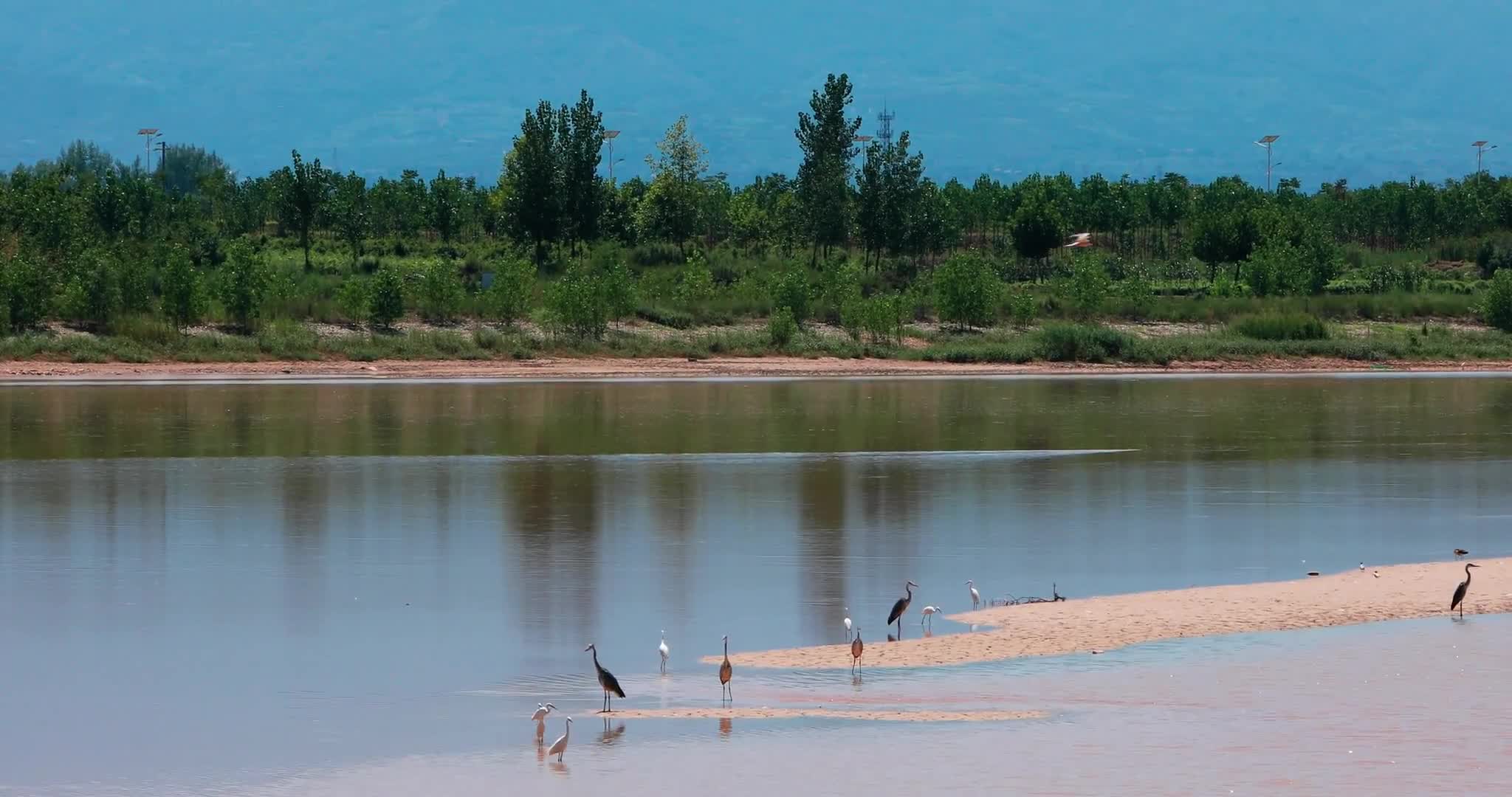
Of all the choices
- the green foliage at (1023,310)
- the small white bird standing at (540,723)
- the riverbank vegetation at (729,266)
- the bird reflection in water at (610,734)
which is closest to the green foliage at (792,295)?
the riverbank vegetation at (729,266)

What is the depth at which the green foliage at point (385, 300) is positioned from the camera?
54531mm

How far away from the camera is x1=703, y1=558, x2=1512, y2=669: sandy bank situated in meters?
13.9

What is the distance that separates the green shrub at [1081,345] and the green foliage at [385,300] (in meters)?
20.8

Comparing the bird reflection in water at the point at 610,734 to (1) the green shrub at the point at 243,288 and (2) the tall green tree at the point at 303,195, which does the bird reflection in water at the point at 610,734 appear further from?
(2) the tall green tree at the point at 303,195

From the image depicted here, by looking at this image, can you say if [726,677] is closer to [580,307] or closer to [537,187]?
[580,307]

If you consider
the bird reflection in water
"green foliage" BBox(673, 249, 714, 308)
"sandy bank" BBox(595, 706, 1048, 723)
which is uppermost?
"green foliage" BBox(673, 249, 714, 308)

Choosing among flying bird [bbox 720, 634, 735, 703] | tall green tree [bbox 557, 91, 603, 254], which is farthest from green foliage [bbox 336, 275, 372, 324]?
→ flying bird [bbox 720, 634, 735, 703]

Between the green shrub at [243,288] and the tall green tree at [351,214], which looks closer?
the green shrub at [243,288]

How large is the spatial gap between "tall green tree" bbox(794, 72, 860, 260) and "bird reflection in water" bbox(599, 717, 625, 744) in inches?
2570

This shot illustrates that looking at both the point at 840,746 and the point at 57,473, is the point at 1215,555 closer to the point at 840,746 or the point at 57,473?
the point at 840,746

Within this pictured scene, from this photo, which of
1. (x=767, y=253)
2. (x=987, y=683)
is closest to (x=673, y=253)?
(x=767, y=253)

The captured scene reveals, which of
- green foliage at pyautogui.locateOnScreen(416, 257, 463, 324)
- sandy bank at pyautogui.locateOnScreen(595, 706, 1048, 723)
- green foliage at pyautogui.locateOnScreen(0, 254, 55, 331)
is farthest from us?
green foliage at pyautogui.locateOnScreen(416, 257, 463, 324)

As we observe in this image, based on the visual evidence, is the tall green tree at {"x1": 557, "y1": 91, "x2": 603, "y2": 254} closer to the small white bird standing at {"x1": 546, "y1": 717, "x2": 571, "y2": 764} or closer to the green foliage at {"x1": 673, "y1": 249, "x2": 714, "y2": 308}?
the green foliage at {"x1": 673, "y1": 249, "x2": 714, "y2": 308}

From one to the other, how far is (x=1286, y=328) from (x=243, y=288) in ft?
114
